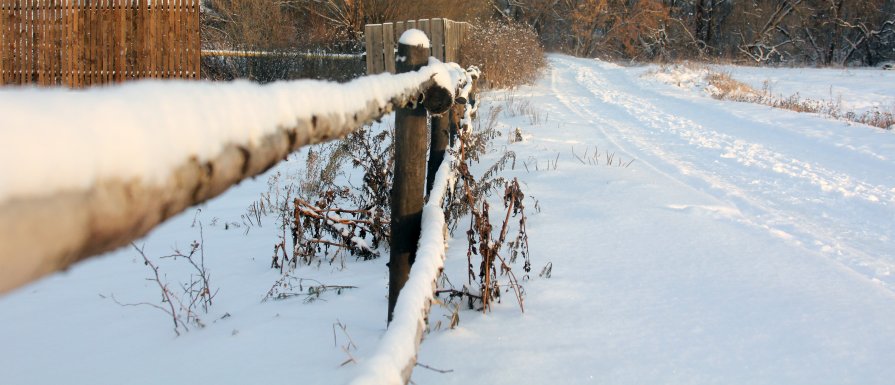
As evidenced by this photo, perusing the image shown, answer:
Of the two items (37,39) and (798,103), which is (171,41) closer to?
(37,39)

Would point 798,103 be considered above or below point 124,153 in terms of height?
above

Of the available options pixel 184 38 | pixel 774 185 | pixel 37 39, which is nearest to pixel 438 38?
pixel 184 38

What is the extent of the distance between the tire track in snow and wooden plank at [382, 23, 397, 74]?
10.8ft

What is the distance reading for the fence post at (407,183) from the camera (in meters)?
2.29

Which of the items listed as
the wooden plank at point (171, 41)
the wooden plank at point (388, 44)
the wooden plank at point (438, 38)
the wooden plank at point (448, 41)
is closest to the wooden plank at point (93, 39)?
the wooden plank at point (171, 41)

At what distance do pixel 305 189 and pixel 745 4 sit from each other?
111ft

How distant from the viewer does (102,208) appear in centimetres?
62

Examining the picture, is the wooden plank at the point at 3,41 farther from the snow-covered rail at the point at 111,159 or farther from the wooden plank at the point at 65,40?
the snow-covered rail at the point at 111,159

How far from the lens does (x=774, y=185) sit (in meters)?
5.84

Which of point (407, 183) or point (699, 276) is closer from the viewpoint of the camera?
point (407, 183)

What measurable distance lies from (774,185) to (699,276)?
3.00 m

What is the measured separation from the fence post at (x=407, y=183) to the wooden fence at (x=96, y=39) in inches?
370

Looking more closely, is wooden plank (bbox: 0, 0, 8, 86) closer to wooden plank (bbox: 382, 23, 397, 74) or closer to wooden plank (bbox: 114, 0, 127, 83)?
wooden plank (bbox: 114, 0, 127, 83)

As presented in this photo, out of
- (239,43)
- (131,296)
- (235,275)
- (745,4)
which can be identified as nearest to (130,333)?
(131,296)
